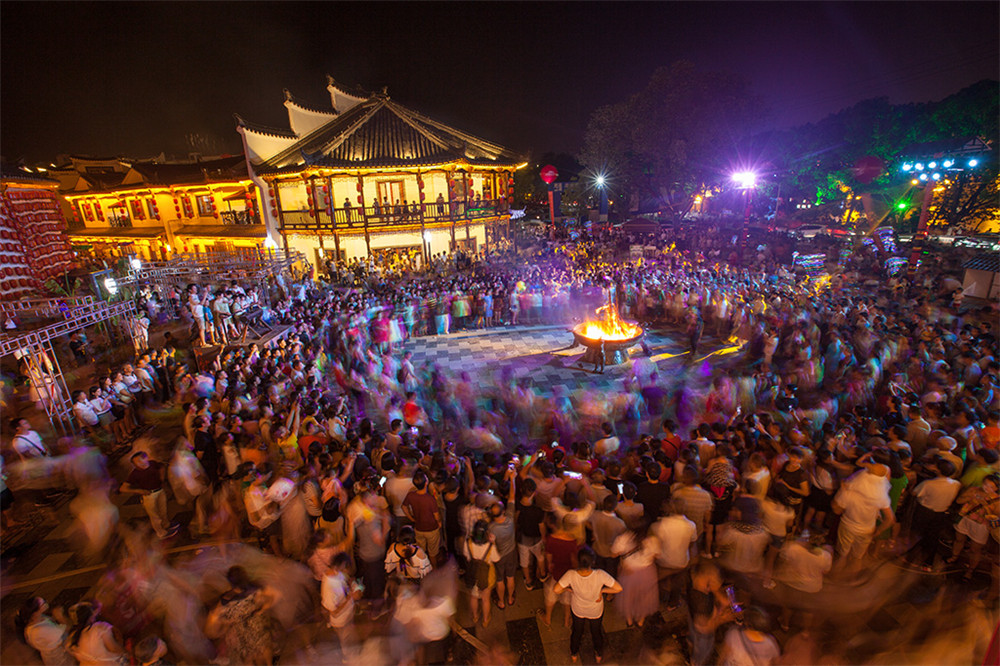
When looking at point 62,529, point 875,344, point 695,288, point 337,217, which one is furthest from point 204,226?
point 875,344

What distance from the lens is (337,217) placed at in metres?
24.2

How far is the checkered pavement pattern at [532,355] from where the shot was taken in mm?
11484

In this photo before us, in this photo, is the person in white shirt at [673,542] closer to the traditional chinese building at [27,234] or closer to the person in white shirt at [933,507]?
the person in white shirt at [933,507]

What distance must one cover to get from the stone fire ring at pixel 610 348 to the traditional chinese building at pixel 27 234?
17713 millimetres

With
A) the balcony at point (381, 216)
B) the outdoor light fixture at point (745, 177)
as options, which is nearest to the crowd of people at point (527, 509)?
the balcony at point (381, 216)

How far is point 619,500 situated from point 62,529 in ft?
26.8

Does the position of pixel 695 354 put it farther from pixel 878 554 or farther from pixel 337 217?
pixel 337 217

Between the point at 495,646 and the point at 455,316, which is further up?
the point at 455,316

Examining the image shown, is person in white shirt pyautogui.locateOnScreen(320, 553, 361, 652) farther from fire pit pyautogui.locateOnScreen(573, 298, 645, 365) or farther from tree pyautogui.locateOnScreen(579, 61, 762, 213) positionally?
tree pyautogui.locateOnScreen(579, 61, 762, 213)

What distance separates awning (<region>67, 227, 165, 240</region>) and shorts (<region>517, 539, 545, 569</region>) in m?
38.0

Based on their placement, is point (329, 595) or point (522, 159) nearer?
point (329, 595)

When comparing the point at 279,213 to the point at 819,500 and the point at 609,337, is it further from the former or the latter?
the point at 819,500

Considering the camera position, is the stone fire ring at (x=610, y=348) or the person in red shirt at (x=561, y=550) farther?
the stone fire ring at (x=610, y=348)

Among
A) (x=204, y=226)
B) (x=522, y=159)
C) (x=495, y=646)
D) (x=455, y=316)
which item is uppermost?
(x=522, y=159)
